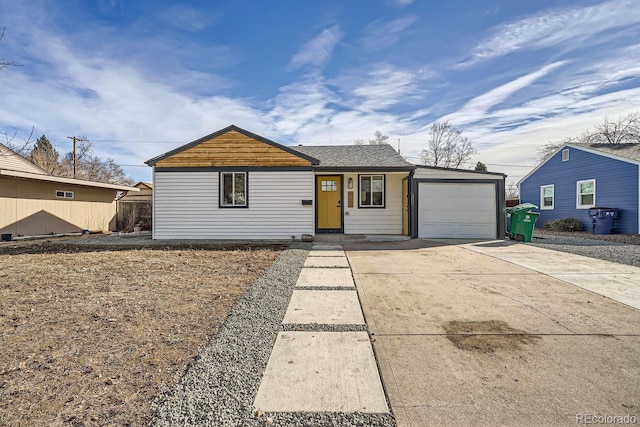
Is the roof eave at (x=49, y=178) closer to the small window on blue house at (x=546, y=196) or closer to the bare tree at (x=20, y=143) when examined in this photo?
the bare tree at (x=20, y=143)

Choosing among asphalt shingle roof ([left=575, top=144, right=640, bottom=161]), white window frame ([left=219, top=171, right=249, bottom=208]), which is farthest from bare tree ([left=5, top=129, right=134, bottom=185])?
asphalt shingle roof ([left=575, top=144, right=640, bottom=161])

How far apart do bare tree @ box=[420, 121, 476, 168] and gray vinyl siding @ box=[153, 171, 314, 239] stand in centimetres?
2519

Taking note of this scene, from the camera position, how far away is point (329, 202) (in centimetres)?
1124

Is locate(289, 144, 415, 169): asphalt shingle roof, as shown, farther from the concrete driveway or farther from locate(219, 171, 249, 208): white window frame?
the concrete driveway

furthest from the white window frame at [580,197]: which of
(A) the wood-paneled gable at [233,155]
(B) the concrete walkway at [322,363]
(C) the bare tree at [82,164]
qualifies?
(C) the bare tree at [82,164]

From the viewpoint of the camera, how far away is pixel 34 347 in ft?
8.24

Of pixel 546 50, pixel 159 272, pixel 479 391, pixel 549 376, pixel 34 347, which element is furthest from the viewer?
pixel 546 50

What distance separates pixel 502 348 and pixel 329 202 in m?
8.92

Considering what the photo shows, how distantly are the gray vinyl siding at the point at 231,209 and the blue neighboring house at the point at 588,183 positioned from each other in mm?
13671

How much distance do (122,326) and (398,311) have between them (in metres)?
2.91

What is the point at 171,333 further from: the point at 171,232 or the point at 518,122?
the point at 518,122

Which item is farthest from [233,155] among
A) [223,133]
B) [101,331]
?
[101,331]

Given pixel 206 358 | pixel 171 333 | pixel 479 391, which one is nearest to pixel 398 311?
pixel 479 391

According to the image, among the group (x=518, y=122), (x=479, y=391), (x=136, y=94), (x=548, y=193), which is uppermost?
(x=518, y=122)
